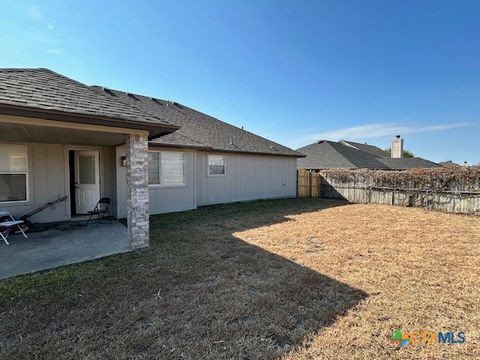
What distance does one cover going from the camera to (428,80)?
1358cm

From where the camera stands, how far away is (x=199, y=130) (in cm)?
1216

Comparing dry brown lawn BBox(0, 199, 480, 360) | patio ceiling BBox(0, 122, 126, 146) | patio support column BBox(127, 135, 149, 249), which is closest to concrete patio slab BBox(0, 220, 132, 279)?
patio support column BBox(127, 135, 149, 249)

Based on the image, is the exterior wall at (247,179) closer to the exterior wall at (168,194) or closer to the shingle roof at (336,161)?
the exterior wall at (168,194)

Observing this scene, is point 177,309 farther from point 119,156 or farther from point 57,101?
point 119,156

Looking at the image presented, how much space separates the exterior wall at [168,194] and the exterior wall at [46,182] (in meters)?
1.48

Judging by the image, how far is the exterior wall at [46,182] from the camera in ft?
22.6

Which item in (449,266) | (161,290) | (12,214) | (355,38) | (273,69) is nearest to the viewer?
(161,290)

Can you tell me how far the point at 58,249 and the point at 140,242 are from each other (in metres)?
1.56

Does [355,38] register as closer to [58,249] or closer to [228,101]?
[228,101]

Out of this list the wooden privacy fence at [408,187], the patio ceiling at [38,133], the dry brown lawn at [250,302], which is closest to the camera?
the dry brown lawn at [250,302]

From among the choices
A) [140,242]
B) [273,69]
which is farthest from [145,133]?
[273,69]

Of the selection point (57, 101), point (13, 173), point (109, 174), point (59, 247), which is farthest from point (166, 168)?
point (57, 101)

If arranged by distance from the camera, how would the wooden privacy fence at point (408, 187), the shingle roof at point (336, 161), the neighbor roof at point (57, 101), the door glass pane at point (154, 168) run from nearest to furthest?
1. the neighbor roof at point (57, 101)
2. the door glass pane at point (154, 168)
3. the wooden privacy fence at point (408, 187)
4. the shingle roof at point (336, 161)

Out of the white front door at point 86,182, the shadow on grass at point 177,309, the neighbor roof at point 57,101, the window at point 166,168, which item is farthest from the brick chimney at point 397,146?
the white front door at point 86,182
